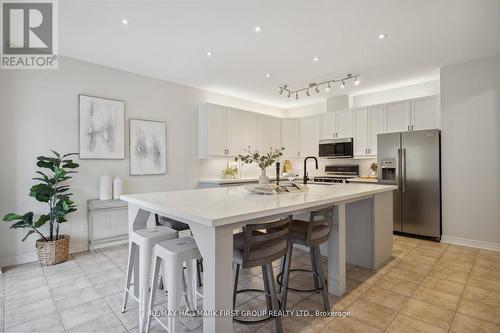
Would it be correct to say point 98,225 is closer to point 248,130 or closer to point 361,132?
point 248,130

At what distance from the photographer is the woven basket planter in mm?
3018

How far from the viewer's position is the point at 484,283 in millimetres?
2555

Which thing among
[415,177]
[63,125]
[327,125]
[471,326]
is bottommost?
[471,326]

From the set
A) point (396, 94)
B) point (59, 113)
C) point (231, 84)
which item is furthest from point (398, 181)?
point (59, 113)

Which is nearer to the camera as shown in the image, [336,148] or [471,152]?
[471,152]

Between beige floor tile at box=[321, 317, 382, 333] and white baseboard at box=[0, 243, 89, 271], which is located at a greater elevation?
white baseboard at box=[0, 243, 89, 271]

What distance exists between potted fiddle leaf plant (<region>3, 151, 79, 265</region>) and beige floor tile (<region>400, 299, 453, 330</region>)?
3693 mm

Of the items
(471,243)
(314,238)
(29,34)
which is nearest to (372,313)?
(314,238)

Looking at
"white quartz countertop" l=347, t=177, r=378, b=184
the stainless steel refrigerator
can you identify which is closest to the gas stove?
"white quartz countertop" l=347, t=177, r=378, b=184

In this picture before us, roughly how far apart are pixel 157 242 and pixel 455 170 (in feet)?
14.0

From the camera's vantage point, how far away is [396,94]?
193 inches

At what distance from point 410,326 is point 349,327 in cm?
45

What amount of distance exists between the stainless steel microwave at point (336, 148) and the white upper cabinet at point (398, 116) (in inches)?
30.8

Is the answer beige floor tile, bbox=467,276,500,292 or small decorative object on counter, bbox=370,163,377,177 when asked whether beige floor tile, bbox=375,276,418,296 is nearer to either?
beige floor tile, bbox=467,276,500,292
